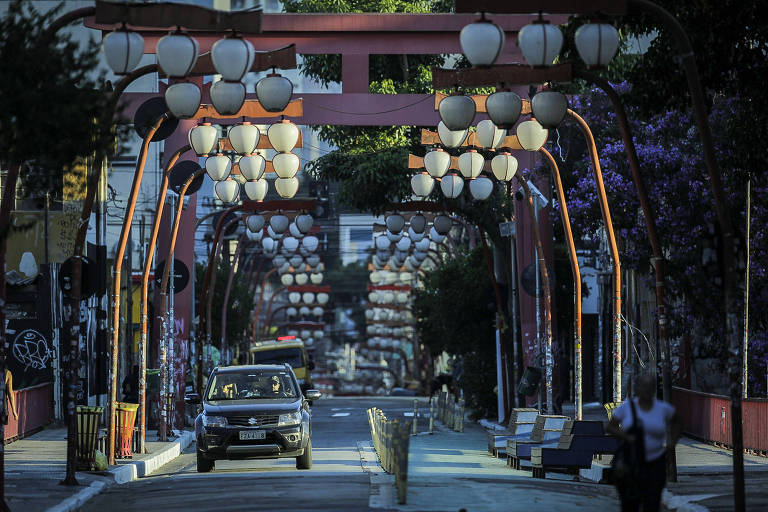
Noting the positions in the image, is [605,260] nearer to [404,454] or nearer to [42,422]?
[42,422]

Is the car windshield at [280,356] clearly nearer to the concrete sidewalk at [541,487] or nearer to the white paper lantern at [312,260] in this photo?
the white paper lantern at [312,260]

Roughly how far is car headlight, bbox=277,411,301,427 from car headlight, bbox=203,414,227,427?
879 millimetres

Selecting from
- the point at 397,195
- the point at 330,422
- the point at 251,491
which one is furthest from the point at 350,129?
the point at 251,491

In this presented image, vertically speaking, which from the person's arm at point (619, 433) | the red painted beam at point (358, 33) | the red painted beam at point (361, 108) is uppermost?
the red painted beam at point (358, 33)

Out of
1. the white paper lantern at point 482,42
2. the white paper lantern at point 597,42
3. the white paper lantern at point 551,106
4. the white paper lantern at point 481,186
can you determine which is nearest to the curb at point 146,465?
the white paper lantern at point 481,186

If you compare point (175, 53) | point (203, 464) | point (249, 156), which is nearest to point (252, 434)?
point (203, 464)

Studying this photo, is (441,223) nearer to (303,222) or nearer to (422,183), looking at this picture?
(303,222)

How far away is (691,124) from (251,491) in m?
20.4

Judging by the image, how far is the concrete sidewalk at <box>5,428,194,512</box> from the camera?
18422mm

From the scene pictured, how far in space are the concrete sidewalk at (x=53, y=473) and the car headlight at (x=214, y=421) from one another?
4.59 ft

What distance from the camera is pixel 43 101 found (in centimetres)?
1498

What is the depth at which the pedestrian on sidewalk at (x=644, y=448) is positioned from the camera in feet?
42.8

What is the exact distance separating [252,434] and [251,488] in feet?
14.5

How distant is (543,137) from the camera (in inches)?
882
